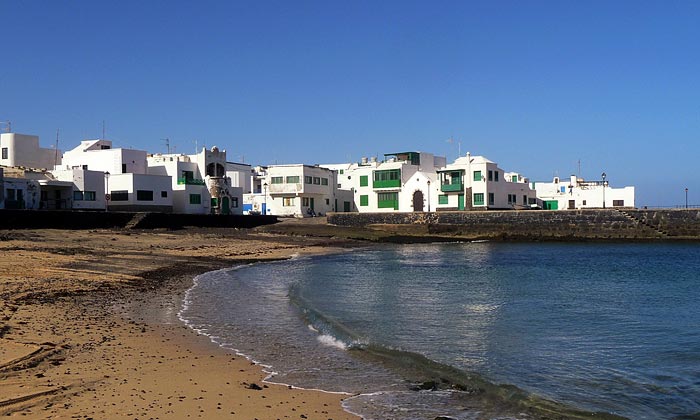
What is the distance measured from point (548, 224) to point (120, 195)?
44.2 m

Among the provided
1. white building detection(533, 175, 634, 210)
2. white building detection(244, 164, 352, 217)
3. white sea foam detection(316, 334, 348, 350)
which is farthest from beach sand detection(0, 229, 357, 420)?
white building detection(533, 175, 634, 210)

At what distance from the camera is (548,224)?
61.3 metres

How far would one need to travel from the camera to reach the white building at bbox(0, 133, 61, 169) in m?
67.2

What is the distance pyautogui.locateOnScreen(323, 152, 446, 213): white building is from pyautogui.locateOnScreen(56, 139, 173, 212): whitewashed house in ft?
89.5

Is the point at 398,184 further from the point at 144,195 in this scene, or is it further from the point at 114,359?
the point at 114,359

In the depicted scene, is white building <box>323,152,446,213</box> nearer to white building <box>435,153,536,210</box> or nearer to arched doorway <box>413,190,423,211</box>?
arched doorway <box>413,190,423,211</box>

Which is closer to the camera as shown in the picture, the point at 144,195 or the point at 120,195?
the point at 120,195

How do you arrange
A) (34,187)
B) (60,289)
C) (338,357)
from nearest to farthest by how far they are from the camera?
(338,357) < (60,289) < (34,187)

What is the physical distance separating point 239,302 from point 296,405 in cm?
1043

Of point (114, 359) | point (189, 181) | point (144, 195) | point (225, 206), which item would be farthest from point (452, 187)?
point (114, 359)

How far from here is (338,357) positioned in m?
10.9

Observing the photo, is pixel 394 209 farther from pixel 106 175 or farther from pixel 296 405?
pixel 296 405

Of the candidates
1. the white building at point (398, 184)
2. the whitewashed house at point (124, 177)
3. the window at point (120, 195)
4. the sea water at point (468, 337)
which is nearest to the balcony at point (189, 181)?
the whitewashed house at point (124, 177)

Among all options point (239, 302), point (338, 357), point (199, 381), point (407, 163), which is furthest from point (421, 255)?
point (407, 163)
